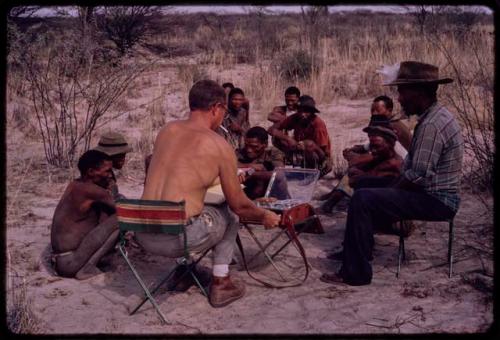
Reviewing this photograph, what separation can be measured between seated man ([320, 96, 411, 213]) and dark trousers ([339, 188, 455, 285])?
4.53ft

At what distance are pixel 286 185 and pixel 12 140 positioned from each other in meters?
6.15

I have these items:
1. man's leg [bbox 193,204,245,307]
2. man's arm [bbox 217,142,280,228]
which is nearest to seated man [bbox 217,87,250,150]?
man's leg [bbox 193,204,245,307]

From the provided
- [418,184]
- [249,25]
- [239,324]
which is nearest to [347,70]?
[418,184]

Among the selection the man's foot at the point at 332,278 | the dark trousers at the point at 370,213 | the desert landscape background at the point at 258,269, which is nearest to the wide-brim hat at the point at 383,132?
the desert landscape background at the point at 258,269

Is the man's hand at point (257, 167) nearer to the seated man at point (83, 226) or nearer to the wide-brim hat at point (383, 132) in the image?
the wide-brim hat at point (383, 132)

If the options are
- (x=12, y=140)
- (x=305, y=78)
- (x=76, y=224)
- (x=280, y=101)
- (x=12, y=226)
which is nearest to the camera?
(x=76, y=224)

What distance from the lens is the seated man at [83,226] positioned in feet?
15.7

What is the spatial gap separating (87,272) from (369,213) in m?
2.15

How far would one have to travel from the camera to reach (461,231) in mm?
5660

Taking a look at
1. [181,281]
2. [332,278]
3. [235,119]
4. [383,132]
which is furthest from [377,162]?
[235,119]

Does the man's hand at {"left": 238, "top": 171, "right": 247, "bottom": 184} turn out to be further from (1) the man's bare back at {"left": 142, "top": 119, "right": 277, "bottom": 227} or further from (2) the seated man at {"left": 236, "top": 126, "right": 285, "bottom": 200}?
(1) the man's bare back at {"left": 142, "top": 119, "right": 277, "bottom": 227}

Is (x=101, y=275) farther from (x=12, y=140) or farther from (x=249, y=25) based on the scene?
(x=249, y=25)

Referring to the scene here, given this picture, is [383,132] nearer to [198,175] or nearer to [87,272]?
[198,175]

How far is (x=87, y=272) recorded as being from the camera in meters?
4.82
